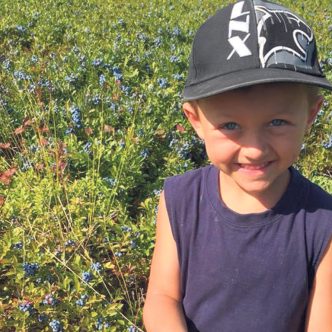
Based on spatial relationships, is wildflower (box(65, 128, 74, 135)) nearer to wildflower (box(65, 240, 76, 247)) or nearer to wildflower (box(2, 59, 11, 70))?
wildflower (box(65, 240, 76, 247))

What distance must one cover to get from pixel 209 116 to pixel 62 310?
5.30 feet

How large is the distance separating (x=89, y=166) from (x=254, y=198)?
6.74 feet

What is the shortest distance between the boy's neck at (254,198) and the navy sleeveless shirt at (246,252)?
24 mm

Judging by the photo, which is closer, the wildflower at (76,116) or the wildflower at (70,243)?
the wildflower at (70,243)

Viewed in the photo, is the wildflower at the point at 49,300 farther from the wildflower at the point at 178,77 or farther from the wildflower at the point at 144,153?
the wildflower at the point at 178,77

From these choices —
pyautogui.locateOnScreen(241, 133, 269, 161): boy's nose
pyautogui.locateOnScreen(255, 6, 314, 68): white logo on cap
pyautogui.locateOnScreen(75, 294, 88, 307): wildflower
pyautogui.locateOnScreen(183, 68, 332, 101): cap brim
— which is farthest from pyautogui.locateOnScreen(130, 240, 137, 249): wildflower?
pyautogui.locateOnScreen(255, 6, 314, 68): white logo on cap

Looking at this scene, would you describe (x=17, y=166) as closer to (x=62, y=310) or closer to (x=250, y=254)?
(x=62, y=310)

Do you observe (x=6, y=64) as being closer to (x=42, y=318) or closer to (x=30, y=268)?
(x=30, y=268)

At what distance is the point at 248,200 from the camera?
6.45 ft

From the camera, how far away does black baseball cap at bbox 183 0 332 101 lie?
153 centimetres

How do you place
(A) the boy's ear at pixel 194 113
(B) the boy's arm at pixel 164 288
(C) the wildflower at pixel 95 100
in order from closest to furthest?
(A) the boy's ear at pixel 194 113 < (B) the boy's arm at pixel 164 288 < (C) the wildflower at pixel 95 100

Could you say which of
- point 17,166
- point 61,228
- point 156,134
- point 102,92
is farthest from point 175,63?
point 61,228

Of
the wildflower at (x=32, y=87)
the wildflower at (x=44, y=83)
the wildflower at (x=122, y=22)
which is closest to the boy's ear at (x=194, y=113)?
the wildflower at (x=32, y=87)

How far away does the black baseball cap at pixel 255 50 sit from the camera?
1.53 m
